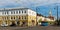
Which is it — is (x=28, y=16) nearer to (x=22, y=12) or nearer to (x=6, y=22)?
(x=22, y=12)

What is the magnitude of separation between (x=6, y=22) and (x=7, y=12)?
478cm

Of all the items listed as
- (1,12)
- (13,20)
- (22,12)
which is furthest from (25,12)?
(1,12)

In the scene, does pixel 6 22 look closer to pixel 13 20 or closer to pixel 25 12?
pixel 13 20

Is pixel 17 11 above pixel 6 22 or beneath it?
above

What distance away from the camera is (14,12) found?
79.1 meters

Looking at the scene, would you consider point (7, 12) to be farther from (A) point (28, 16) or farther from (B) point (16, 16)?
(A) point (28, 16)

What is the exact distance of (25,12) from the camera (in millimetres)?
77438

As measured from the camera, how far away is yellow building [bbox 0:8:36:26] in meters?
76.7

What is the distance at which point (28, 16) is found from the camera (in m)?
77.9

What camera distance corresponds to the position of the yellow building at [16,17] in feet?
252

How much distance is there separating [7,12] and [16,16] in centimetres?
530

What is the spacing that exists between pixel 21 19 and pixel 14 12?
4899mm

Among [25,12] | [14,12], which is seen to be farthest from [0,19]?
[25,12]

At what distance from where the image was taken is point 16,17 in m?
78.1
